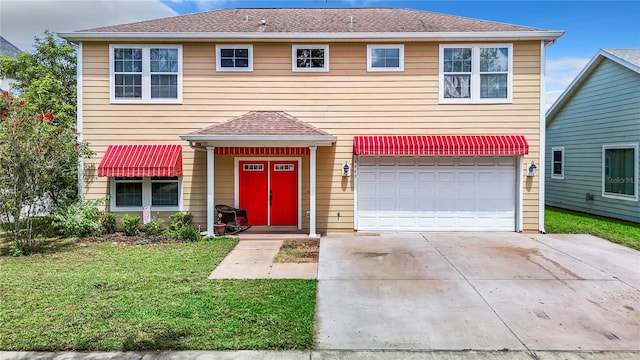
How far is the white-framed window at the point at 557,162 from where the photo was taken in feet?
51.7

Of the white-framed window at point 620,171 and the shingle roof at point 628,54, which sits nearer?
the white-framed window at point 620,171

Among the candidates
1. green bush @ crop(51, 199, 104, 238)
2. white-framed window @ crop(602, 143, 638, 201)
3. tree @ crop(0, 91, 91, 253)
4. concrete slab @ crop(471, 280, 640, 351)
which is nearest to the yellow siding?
green bush @ crop(51, 199, 104, 238)

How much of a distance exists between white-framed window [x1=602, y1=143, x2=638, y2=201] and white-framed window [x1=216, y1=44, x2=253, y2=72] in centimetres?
1278

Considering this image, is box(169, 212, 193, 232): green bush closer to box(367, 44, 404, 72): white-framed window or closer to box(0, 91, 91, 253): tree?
box(0, 91, 91, 253): tree

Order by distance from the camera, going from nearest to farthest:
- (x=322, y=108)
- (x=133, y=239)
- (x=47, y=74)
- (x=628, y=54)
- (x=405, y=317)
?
(x=405, y=317) → (x=133, y=239) → (x=322, y=108) → (x=628, y=54) → (x=47, y=74)

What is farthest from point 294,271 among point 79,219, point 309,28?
point 309,28

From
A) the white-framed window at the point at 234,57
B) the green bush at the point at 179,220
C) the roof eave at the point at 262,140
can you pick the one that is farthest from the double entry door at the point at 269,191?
the white-framed window at the point at 234,57

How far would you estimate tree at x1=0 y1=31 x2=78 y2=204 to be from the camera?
1536 centimetres

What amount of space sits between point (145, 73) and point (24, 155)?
419cm

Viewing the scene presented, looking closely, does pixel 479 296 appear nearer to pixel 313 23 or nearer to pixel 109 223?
pixel 313 23

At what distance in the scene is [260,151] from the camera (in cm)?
1087

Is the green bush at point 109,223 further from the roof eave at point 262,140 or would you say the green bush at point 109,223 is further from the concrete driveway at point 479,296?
the concrete driveway at point 479,296

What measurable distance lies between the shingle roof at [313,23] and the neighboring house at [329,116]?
0.47 feet

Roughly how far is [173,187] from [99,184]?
221cm
